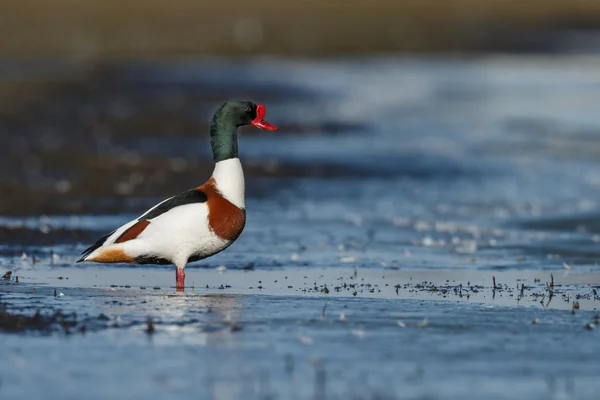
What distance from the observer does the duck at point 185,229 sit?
1048 centimetres

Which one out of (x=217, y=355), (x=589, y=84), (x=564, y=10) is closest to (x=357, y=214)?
(x=217, y=355)

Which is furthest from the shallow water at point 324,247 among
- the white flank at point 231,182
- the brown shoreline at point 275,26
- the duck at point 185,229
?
the brown shoreline at point 275,26

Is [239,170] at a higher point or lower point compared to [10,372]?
higher

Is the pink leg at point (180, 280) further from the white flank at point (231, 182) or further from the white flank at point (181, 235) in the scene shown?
the white flank at point (231, 182)

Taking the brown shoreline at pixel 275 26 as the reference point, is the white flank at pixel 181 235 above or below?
below

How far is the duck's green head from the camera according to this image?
36.2ft

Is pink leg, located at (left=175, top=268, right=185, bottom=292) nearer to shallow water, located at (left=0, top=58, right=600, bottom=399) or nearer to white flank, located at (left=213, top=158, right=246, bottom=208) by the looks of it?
shallow water, located at (left=0, top=58, right=600, bottom=399)

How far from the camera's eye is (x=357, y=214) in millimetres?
16062

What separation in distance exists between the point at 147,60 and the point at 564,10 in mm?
23950

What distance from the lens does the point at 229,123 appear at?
11.2m

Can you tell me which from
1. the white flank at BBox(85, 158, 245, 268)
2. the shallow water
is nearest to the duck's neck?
the white flank at BBox(85, 158, 245, 268)

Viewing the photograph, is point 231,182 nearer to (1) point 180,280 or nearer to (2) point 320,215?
(1) point 180,280

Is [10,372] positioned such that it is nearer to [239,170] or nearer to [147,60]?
[239,170]

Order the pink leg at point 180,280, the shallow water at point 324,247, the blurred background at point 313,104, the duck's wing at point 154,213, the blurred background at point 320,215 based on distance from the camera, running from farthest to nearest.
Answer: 1. the blurred background at point 313,104
2. the pink leg at point 180,280
3. the duck's wing at point 154,213
4. the blurred background at point 320,215
5. the shallow water at point 324,247
